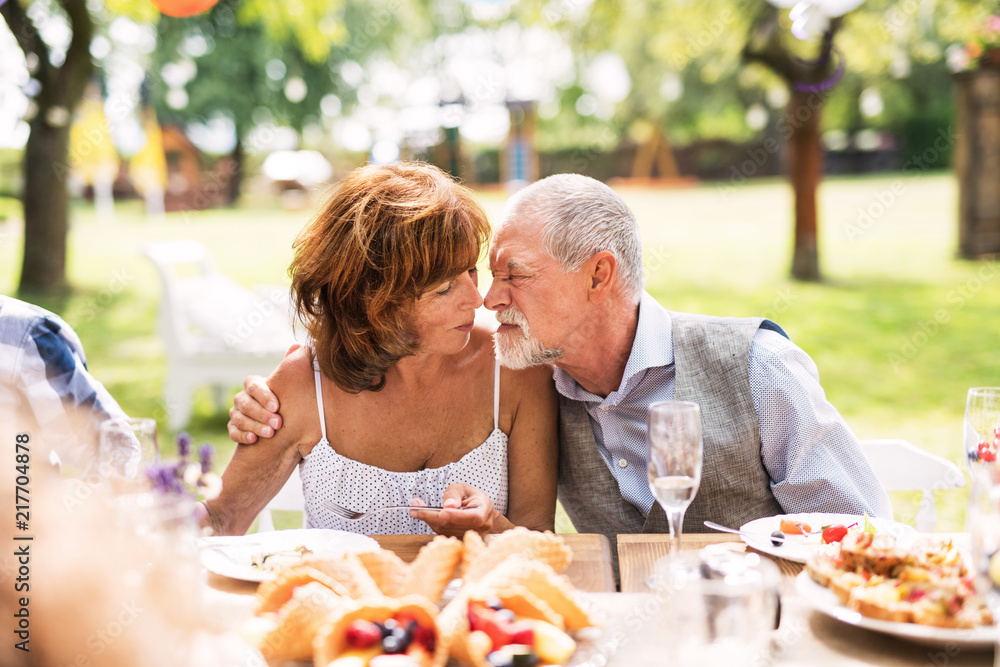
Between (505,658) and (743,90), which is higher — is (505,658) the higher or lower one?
the lower one

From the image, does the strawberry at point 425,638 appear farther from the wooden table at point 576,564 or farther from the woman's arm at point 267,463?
the woman's arm at point 267,463

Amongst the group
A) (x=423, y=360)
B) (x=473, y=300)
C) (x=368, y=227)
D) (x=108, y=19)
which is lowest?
(x=423, y=360)

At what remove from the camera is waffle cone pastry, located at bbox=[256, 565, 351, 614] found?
4.96 ft

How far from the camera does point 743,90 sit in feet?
105

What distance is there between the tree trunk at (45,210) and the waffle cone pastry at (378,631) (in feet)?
34.8

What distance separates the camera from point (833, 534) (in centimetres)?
184

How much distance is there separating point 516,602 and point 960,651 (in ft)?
2.37

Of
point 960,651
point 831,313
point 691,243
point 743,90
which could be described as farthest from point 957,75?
point 743,90

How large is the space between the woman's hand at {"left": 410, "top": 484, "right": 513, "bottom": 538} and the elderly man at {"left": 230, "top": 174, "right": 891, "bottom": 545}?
0.51 m

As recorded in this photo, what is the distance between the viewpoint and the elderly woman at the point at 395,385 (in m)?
2.42

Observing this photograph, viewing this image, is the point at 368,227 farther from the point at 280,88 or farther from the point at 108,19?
the point at 280,88

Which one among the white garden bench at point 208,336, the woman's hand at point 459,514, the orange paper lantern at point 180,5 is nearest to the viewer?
the woman's hand at point 459,514

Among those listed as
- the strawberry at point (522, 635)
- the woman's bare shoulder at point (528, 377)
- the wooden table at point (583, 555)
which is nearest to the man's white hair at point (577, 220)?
the woman's bare shoulder at point (528, 377)

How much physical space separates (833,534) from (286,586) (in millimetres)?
1123
